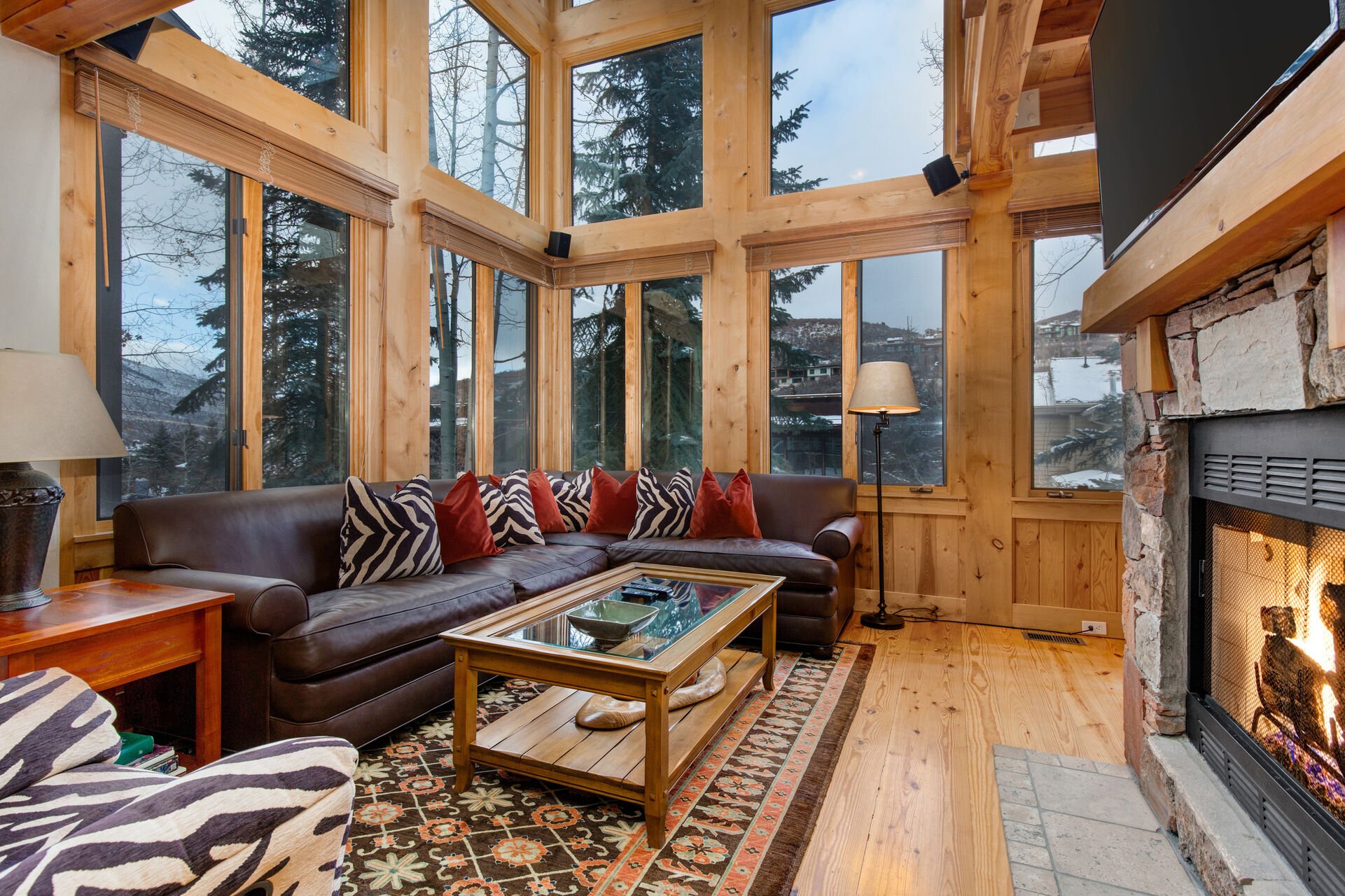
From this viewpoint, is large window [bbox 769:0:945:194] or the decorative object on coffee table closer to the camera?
the decorative object on coffee table

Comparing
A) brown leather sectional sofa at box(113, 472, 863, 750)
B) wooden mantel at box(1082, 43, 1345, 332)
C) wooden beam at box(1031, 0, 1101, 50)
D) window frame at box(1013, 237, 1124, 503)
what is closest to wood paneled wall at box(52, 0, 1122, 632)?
window frame at box(1013, 237, 1124, 503)

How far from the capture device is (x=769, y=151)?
14.5 feet

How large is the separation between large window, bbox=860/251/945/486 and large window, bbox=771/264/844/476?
18cm

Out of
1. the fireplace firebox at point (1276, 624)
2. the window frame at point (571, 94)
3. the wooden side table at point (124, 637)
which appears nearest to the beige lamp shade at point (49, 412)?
the wooden side table at point (124, 637)

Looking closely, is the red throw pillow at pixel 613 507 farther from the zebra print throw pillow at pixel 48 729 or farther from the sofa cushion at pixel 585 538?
the zebra print throw pillow at pixel 48 729

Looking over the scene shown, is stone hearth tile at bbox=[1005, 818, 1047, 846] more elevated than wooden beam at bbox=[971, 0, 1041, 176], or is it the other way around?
wooden beam at bbox=[971, 0, 1041, 176]

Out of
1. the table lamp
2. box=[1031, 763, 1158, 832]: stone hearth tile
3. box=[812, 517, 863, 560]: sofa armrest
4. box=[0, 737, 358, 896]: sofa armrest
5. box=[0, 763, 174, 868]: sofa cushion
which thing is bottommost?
box=[1031, 763, 1158, 832]: stone hearth tile

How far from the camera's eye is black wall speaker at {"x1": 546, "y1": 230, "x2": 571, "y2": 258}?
4754 mm

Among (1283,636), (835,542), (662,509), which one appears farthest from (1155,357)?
(662,509)

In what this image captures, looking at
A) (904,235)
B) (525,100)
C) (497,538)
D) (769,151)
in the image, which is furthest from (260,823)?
(525,100)

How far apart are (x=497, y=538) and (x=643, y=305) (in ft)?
7.01

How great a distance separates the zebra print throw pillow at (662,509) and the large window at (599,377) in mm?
906

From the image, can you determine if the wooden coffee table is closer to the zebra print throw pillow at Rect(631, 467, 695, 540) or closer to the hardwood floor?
the hardwood floor

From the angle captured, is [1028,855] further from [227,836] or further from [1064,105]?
[1064,105]
